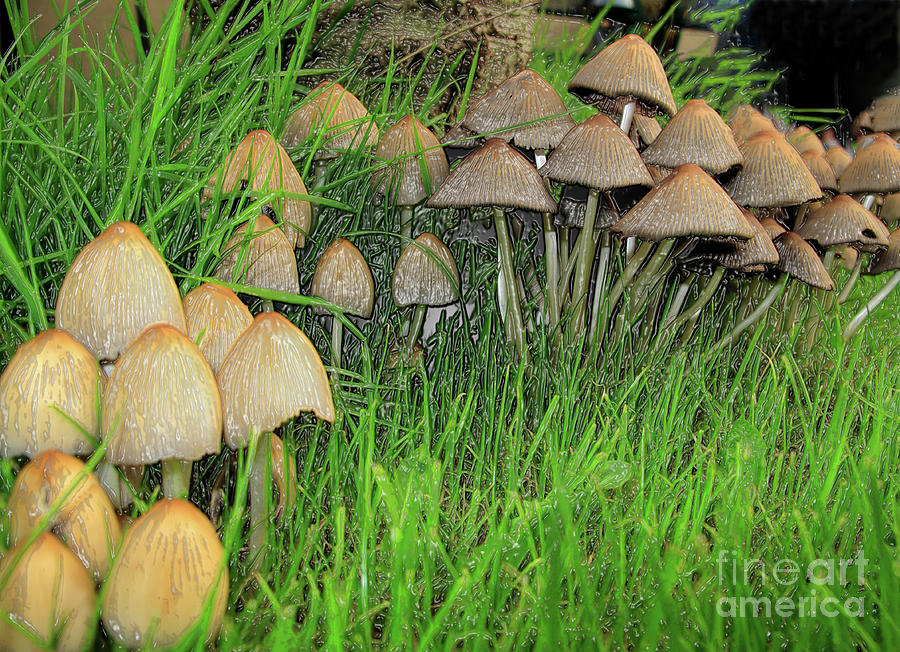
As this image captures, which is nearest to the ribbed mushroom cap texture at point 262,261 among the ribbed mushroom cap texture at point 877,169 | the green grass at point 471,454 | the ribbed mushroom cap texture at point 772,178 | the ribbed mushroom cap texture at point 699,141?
the green grass at point 471,454

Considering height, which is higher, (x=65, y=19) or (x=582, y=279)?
(x=65, y=19)

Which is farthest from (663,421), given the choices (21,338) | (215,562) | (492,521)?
(21,338)

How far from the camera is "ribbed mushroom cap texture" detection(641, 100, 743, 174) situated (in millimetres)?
1167

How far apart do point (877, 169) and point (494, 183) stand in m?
0.94

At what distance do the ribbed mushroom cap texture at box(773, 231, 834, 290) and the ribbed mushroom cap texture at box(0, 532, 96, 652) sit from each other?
51.3 inches

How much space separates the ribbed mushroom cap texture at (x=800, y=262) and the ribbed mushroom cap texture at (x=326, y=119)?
0.85 metres

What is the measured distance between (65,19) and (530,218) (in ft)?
2.85

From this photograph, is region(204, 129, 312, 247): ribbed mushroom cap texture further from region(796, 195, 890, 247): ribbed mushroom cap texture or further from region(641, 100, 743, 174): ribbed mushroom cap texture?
region(796, 195, 890, 247): ribbed mushroom cap texture

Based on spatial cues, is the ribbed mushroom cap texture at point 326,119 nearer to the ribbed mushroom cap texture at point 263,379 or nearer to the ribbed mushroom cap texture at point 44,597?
the ribbed mushroom cap texture at point 263,379

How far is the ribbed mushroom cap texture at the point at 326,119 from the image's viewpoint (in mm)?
1229

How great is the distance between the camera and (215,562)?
0.58m

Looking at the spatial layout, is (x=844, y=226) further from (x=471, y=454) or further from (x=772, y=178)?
(x=471, y=454)

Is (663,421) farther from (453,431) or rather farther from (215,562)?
(215,562)

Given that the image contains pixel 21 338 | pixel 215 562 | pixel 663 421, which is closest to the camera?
pixel 215 562
